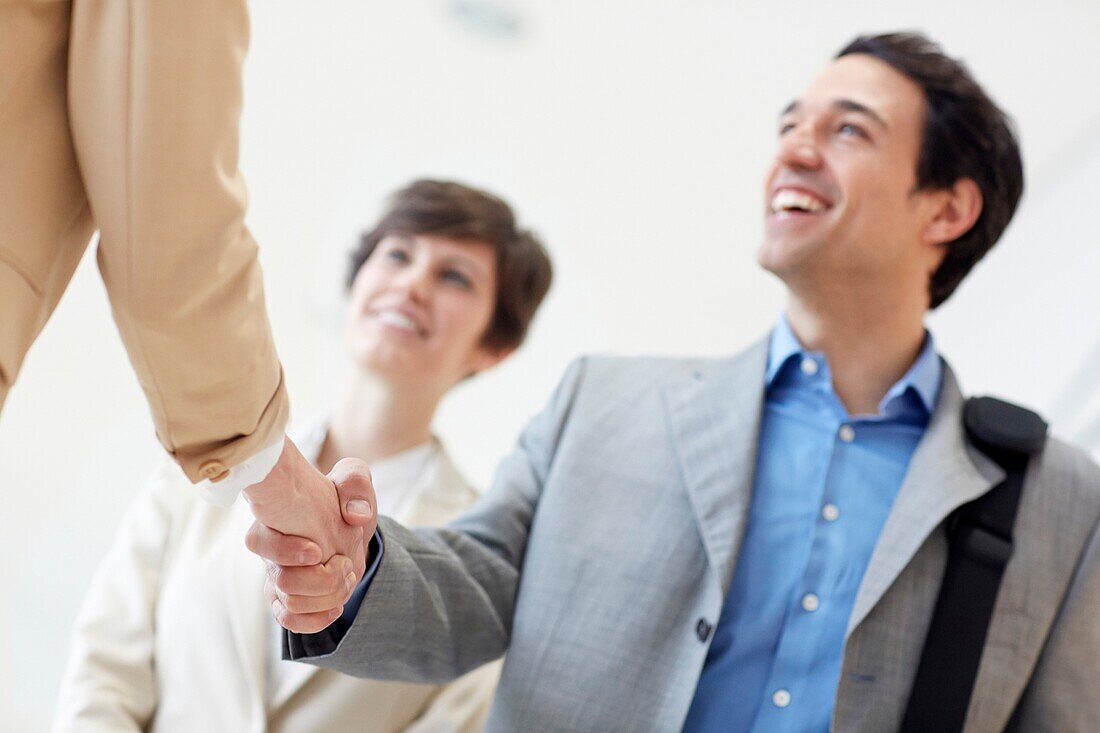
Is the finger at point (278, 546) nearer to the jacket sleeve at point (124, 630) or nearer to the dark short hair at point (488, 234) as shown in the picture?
the jacket sleeve at point (124, 630)

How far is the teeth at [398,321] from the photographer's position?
1.92 m

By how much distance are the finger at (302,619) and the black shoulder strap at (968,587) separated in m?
0.67

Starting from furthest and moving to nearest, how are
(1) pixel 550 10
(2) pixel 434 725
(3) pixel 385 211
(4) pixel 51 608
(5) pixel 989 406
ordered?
(1) pixel 550 10 < (4) pixel 51 608 < (3) pixel 385 211 < (2) pixel 434 725 < (5) pixel 989 406

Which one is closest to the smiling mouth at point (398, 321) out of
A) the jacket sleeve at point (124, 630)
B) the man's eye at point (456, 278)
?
the man's eye at point (456, 278)

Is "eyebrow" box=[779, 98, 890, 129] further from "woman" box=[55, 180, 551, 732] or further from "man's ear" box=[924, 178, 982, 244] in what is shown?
"woman" box=[55, 180, 551, 732]

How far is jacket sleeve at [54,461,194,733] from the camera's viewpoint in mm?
1574

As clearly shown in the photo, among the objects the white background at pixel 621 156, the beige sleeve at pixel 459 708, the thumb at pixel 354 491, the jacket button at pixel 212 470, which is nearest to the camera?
the jacket button at pixel 212 470

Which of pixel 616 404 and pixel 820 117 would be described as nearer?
pixel 616 404

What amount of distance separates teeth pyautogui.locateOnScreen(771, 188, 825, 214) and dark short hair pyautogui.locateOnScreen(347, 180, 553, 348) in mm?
630

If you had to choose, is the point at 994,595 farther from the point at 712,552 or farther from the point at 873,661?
the point at 712,552

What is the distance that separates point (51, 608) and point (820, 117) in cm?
176

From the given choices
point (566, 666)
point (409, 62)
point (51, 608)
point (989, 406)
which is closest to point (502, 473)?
point (566, 666)

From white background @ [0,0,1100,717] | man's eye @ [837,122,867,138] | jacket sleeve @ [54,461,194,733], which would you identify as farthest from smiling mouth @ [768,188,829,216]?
white background @ [0,0,1100,717]

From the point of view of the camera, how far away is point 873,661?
129 cm
